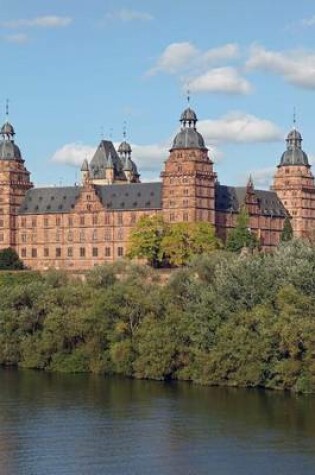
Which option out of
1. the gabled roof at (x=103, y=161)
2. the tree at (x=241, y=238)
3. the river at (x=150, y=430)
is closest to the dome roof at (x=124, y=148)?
the gabled roof at (x=103, y=161)

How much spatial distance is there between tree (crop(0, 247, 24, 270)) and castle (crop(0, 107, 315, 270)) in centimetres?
445

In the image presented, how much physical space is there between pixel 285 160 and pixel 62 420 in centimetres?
7752

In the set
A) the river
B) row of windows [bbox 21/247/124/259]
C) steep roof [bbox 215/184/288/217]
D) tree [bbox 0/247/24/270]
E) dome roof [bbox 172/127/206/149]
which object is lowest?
the river

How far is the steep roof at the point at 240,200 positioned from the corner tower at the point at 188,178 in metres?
4.25

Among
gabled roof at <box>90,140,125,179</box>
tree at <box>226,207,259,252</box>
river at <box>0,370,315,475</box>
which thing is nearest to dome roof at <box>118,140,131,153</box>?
gabled roof at <box>90,140,125,179</box>

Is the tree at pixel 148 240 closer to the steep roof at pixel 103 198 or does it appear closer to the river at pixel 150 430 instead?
the steep roof at pixel 103 198

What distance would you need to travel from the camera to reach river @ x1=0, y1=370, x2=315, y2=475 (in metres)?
44.1

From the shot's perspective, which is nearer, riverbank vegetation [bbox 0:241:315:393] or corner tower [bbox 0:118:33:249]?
riverbank vegetation [bbox 0:241:315:393]

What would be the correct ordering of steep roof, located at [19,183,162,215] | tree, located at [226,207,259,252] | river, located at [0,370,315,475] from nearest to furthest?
river, located at [0,370,315,475] < tree, located at [226,207,259,252] < steep roof, located at [19,183,162,215]

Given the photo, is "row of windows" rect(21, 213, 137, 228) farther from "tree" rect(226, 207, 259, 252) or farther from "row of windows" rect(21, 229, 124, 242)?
"tree" rect(226, 207, 259, 252)

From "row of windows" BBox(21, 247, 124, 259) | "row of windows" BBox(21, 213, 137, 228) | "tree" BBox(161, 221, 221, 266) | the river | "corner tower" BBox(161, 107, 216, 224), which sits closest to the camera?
the river

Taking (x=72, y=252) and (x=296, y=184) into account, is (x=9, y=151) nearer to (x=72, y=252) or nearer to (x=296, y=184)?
(x=72, y=252)

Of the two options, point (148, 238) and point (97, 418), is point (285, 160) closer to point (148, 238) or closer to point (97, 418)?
point (148, 238)

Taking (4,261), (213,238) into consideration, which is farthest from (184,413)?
(4,261)
